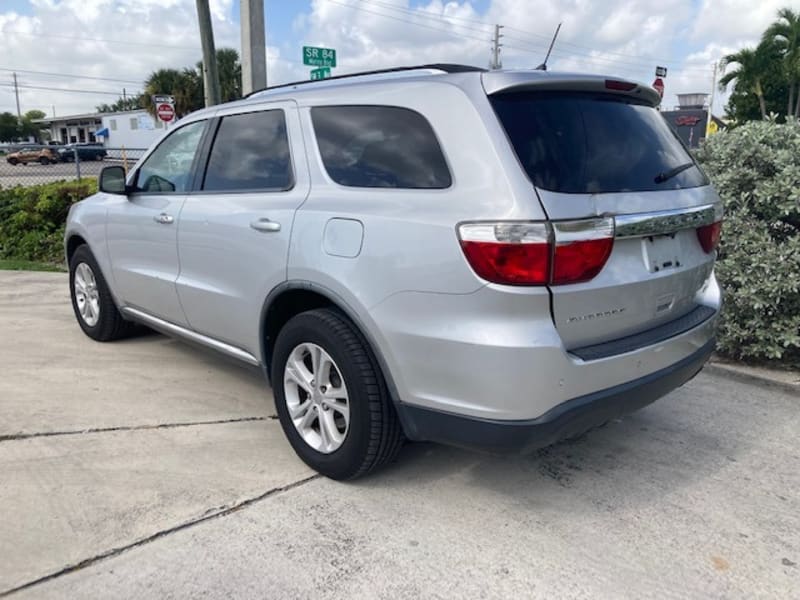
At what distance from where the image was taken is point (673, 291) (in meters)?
2.93

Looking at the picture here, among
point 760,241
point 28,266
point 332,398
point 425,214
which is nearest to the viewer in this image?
point 425,214

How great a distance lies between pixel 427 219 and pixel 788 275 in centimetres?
312

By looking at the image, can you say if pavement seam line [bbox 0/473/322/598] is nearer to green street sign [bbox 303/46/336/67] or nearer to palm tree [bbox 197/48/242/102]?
green street sign [bbox 303/46/336/67]

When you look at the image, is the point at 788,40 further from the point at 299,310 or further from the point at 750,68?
the point at 299,310

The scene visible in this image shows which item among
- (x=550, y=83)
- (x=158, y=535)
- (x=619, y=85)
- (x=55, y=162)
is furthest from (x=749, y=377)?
(x=55, y=162)

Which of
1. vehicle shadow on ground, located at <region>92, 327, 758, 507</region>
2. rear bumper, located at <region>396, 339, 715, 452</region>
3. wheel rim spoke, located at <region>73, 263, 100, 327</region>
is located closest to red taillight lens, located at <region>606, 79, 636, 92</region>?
rear bumper, located at <region>396, 339, 715, 452</region>

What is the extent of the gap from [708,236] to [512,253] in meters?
1.35

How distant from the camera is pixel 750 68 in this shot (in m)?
33.5

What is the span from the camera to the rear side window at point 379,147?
8.93 feet

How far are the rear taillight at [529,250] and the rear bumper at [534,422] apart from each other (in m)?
0.50

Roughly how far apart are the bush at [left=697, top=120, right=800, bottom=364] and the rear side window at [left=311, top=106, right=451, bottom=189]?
9.71 feet

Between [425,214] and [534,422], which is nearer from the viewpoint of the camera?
[534,422]

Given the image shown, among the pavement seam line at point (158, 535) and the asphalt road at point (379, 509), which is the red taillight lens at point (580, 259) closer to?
the asphalt road at point (379, 509)

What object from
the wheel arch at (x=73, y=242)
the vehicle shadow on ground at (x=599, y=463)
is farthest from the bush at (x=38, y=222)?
the vehicle shadow on ground at (x=599, y=463)
